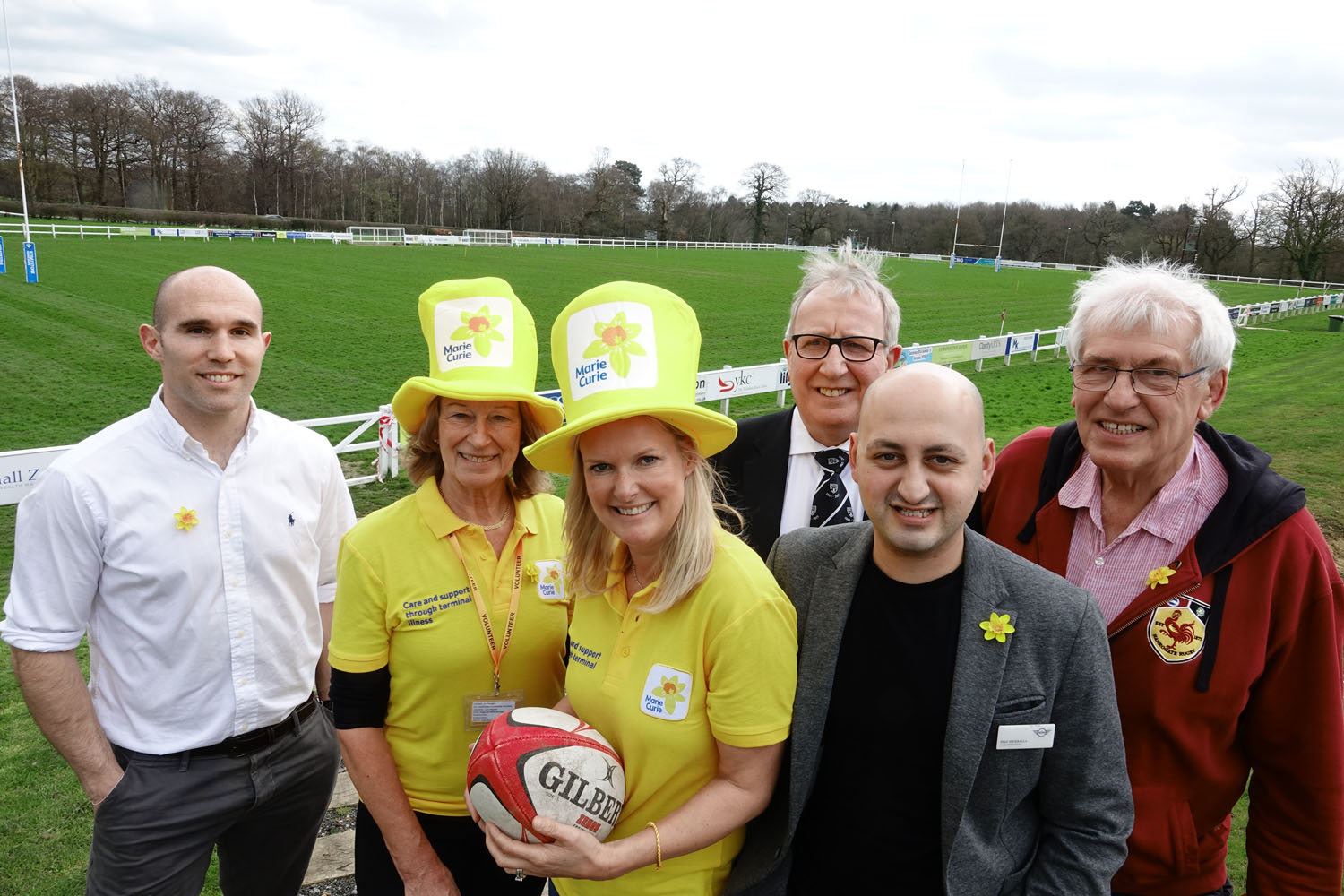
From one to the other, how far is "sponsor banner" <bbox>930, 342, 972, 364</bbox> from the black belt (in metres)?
17.8

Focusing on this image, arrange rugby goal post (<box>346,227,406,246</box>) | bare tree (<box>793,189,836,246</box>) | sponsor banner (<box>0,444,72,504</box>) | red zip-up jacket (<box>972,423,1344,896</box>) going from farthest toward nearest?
bare tree (<box>793,189,836,246</box>)
rugby goal post (<box>346,227,406,246</box>)
sponsor banner (<box>0,444,72,504</box>)
red zip-up jacket (<box>972,423,1344,896</box>)

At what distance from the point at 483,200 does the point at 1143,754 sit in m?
105

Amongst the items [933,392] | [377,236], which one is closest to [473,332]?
[933,392]

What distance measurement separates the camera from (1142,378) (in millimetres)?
2594

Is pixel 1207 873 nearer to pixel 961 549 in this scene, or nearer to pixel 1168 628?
pixel 1168 628

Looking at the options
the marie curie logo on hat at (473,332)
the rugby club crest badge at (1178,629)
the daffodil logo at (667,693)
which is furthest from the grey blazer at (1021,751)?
the marie curie logo on hat at (473,332)

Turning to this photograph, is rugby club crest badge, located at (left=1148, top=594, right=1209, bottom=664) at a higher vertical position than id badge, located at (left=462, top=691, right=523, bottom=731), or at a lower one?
higher

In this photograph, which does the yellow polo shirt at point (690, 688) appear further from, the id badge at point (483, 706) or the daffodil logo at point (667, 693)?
the id badge at point (483, 706)

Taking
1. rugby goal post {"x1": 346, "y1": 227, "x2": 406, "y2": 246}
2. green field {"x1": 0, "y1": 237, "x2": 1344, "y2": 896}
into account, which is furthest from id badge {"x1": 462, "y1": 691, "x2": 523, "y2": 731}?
rugby goal post {"x1": 346, "y1": 227, "x2": 406, "y2": 246}

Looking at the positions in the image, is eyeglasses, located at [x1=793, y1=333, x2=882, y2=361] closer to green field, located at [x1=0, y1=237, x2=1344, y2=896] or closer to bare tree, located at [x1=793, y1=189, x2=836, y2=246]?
green field, located at [x1=0, y1=237, x2=1344, y2=896]

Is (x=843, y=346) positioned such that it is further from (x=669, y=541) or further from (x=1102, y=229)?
(x=1102, y=229)

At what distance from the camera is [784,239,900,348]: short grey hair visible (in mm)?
3256

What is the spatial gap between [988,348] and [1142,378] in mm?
19933

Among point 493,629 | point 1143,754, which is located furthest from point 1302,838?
point 493,629
